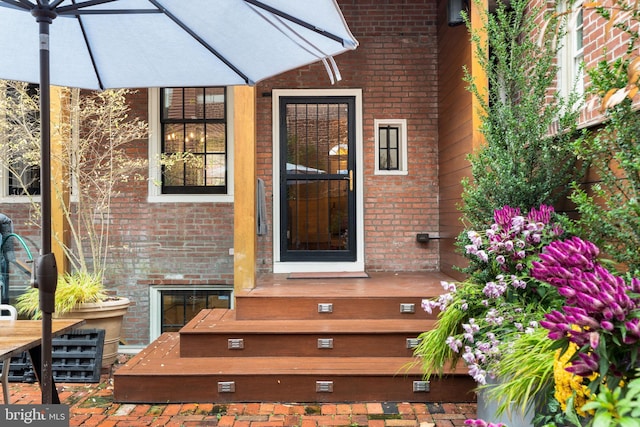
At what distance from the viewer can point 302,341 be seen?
3854mm

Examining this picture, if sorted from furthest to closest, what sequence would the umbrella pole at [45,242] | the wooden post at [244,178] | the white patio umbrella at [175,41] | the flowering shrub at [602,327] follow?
the wooden post at [244,178] < the white patio umbrella at [175,41] < the umbrella pole at [45,242] < the flowering shrub at [602,327]

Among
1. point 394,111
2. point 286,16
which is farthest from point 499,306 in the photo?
point 394,111

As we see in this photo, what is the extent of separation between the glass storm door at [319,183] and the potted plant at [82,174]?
1.65 meters

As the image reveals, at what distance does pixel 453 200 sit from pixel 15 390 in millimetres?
4148

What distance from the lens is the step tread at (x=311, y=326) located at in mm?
3830

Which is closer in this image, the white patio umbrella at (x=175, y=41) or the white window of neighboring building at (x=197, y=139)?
the white patio umbrella at (x=175, y=41)

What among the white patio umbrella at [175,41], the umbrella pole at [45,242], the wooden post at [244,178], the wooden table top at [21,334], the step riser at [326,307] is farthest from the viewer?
the wooden post at [244,178]

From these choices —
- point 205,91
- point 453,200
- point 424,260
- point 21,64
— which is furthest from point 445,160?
point 21,64

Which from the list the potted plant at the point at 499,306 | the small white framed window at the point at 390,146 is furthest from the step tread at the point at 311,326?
the small white framed window at the point at 390,146

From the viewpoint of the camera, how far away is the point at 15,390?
3900mm

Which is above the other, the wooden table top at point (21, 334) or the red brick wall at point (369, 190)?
the red brick wall at point (369, 190)

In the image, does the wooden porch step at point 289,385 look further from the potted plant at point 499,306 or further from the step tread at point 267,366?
the potted plant at point 499,306

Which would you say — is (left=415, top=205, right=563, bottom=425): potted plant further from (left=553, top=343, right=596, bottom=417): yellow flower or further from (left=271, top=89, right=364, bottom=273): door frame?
(left=271, top=89, right=364, bottom=273): door frame

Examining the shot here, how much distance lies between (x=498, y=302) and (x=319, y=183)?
3.31m
